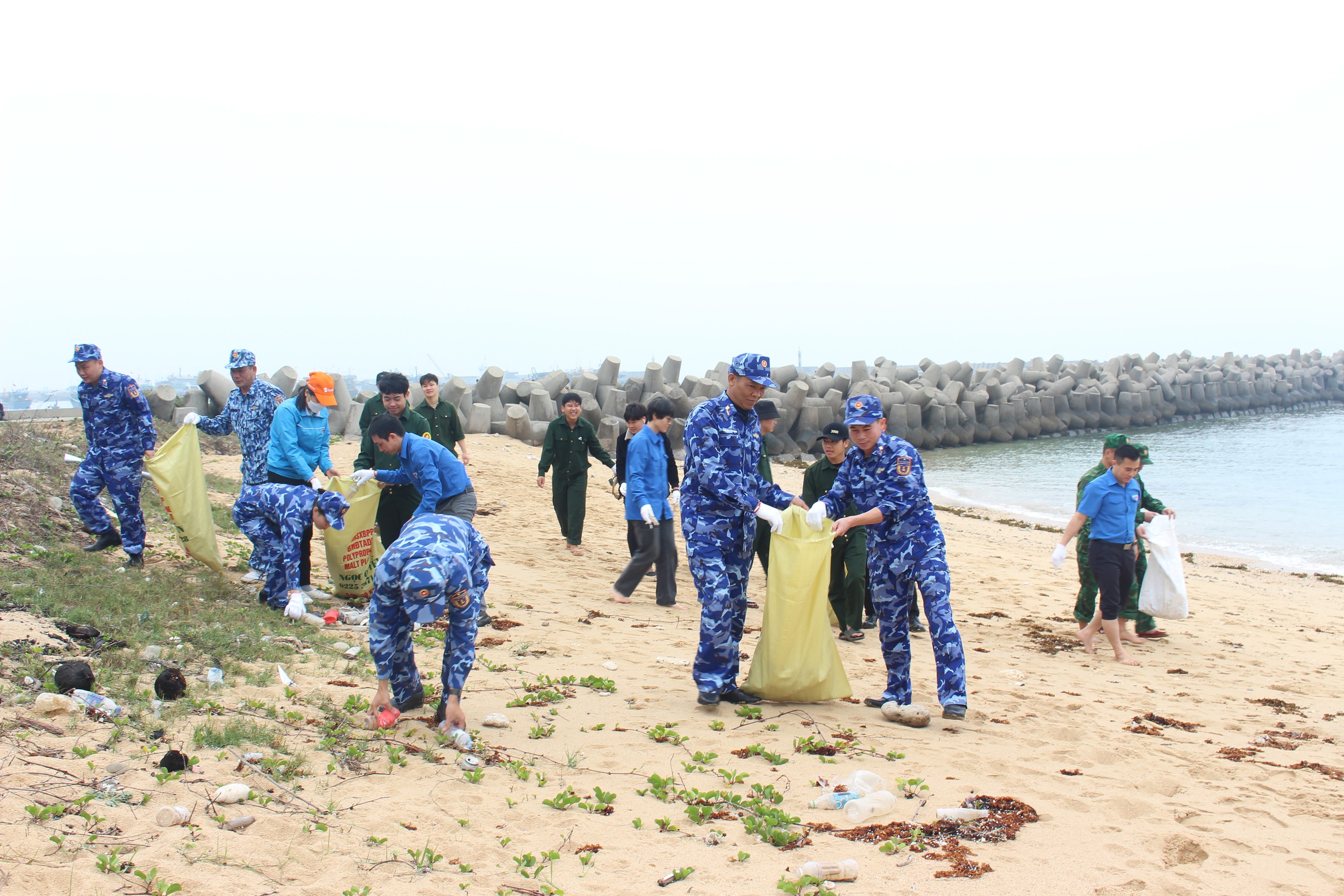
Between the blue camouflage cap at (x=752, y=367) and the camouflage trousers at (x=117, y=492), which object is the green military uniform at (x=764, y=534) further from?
the camouflage trousers at (x=117, y=492)

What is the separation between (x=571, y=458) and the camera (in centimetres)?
921

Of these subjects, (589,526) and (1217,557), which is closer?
(589,526)

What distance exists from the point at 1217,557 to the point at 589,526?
9321 millimetres

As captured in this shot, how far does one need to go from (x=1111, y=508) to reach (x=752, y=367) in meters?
3.41

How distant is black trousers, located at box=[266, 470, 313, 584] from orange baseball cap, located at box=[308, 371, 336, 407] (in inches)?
22.2

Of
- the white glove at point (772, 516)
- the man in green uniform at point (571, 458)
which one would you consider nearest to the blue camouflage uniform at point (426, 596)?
the white glove at point (772, 516)

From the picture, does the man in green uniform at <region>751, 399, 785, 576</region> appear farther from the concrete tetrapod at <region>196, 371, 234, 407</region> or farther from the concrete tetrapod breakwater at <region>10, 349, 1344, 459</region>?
the concrete tetrapod at <region>196, 371, 234, 407</region>

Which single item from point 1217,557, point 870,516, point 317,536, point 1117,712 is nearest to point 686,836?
point 870,516

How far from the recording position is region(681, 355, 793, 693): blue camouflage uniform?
4805 mm

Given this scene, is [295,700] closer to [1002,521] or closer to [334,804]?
[334,804]

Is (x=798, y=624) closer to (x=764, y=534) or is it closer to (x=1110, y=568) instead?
(x=764, y=534)

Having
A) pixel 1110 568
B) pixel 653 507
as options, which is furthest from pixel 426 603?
pixel 1110 568

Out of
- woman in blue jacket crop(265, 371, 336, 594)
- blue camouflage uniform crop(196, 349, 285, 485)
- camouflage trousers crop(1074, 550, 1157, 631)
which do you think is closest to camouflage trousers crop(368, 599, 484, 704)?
woman in blue jacket crop(265, 371, 336, 594)

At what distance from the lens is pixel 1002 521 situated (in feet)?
51.5
